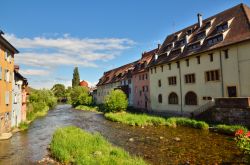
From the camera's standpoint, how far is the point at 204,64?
2925 centimetres

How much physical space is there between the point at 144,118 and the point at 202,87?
8.79 metres

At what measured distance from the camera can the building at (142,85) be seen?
45.6m

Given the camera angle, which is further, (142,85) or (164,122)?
(142,85)

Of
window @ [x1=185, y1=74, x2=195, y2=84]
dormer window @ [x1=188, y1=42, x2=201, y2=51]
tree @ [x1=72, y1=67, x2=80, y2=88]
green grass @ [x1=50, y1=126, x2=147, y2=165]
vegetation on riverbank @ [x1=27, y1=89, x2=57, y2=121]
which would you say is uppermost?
tree @ [x1=72, y1=67, x2=80, y2=88]

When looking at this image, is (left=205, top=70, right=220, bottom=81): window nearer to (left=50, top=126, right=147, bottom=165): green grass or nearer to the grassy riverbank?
the grassy riverbank

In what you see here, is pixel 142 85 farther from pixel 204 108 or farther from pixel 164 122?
pixel 204 108

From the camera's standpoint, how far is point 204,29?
1284 inches

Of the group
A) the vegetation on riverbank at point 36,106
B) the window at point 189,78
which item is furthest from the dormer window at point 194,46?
the vegetation on riverbank at point 36,106

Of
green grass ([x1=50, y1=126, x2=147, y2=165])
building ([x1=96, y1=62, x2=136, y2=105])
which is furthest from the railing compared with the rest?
building ([x1=96, y1=62, x2=136, y2=105])

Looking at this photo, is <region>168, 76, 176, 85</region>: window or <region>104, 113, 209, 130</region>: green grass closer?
<region>104, 113, 209, 130</region>: green grass

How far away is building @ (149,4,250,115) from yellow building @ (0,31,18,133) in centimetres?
2244

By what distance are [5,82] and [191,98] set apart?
77.0 feet

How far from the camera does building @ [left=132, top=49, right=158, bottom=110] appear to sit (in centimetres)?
4559

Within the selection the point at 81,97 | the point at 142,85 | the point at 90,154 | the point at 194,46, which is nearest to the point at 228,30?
the point at 194,46
